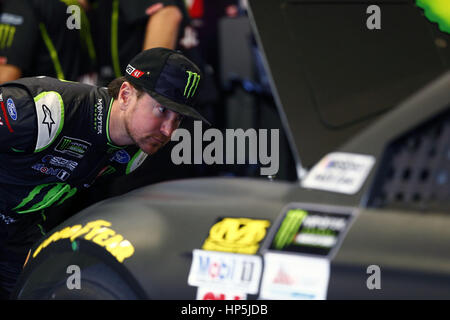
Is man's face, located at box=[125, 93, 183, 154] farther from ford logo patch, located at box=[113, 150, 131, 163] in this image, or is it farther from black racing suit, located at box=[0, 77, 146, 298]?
ford logo patch, located at box=[113, 150, 131, 163]

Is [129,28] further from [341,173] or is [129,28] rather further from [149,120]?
[341,173]

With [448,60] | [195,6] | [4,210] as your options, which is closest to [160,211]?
[4,210]

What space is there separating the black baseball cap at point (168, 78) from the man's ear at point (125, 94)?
0.12 ft

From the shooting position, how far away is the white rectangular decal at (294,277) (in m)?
1.62

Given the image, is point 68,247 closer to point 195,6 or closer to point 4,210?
point 4,210

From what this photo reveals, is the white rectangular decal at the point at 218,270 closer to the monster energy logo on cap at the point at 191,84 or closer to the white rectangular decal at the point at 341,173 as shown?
the white rectangular decal at the point at 341,173

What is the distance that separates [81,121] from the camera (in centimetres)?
264

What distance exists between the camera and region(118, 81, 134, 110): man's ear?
105 inches

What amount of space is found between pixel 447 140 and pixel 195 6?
5058 millimetres

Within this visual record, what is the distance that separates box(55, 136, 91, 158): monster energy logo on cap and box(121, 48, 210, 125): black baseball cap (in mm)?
295

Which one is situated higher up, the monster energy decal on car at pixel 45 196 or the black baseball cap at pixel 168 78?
the black baseball cap at pixel 168 78
